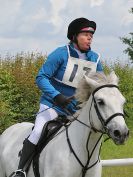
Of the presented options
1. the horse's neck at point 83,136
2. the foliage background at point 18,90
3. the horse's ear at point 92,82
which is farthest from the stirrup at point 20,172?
the foliage background at point 18,90

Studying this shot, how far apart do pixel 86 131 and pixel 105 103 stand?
1.85 ft

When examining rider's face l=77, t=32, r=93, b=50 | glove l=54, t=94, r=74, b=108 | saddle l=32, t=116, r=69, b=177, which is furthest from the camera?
rider's face l=77, t=32, r=93, b=50

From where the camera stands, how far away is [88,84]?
5.55 meters

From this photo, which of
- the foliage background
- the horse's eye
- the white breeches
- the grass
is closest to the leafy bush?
the foliage background

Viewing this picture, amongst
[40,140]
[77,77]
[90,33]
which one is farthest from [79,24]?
[40,140]

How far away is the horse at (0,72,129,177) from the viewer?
521 centimetres

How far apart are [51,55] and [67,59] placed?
Answer: 0.64 ft

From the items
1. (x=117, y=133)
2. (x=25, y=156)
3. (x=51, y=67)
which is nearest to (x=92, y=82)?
(x=117, y=133)

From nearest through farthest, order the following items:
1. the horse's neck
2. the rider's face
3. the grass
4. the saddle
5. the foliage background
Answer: the horse's neck
the saddle
the rider's face
the grass
the foliage background

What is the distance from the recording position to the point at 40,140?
20.3 ft

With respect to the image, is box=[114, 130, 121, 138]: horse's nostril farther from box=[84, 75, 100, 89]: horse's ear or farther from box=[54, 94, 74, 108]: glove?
box=[54, 94, 74, 108]: glove

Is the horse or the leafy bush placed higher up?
the horse

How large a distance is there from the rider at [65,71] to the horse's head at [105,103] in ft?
1.80

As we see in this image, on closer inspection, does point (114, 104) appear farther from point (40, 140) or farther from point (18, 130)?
point (18, 130)
